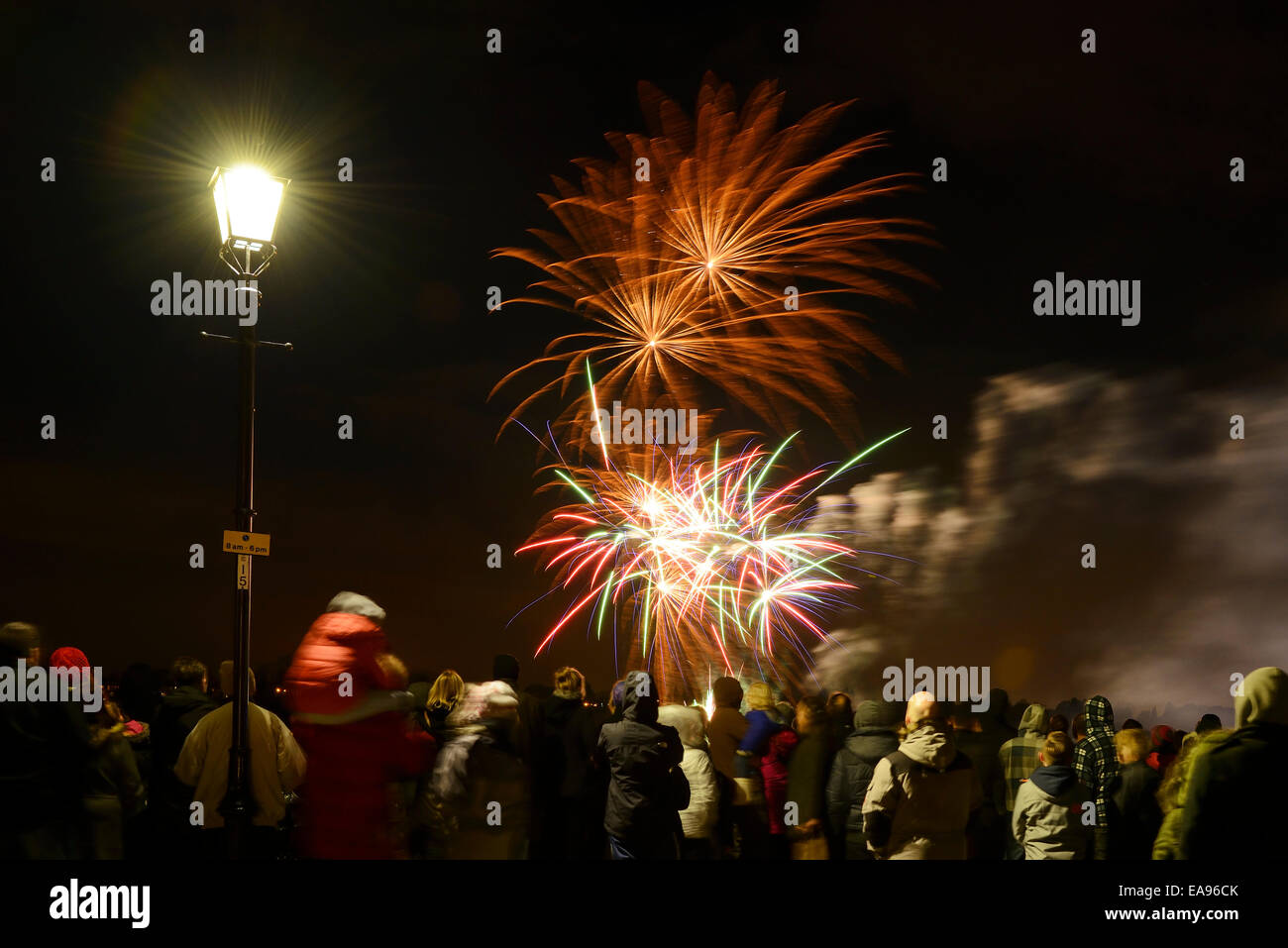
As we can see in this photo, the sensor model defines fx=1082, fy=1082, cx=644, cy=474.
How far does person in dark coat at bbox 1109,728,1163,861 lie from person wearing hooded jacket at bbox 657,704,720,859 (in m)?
2.72

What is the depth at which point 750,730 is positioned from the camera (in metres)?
8.00

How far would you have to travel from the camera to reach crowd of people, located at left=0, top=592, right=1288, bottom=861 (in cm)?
592

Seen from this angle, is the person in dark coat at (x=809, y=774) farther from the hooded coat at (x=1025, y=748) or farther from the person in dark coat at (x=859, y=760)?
the hooded coat at (x=1025, y=748)

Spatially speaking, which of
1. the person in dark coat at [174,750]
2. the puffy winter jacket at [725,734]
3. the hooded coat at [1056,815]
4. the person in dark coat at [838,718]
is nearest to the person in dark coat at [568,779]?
the puffy winter jacket at [725,734]

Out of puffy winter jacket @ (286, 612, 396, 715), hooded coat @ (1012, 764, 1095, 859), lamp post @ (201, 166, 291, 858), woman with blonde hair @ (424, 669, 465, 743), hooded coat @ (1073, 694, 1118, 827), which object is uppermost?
lamp post @ (201, 166, 291, 858)

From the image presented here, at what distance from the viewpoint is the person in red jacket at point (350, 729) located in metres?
5.91

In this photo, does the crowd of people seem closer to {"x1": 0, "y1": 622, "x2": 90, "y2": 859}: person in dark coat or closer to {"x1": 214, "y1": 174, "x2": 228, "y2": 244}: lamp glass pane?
{"x1": 0, "y1": 622, "x2": 90, "y2": 859}: person in dark coat

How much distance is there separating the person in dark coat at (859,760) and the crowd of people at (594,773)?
0.01m

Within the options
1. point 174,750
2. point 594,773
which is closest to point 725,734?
point 594,773

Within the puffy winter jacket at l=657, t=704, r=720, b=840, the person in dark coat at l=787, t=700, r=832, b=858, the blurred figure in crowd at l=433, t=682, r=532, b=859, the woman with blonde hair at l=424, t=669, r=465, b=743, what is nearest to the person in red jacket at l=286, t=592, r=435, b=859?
the blurred figure in crowd at l=433, t=682, r=532, b=859

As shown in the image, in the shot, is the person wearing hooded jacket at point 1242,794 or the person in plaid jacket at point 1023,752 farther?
the person in plaid jacket at point 1023,752
